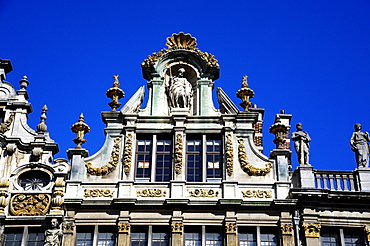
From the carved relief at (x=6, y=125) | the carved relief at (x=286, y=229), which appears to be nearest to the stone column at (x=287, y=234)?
the carved relief at (x=286, y=229)

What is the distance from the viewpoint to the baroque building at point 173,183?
23.3 metres

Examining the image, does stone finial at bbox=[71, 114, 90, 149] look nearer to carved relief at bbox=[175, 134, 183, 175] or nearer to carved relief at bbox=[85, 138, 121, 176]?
carved relief at bbox=[85, 138, 121, 176]

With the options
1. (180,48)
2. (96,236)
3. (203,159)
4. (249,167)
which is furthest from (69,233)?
(180,48)

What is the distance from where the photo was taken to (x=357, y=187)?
24.2 metres

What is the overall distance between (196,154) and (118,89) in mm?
3738

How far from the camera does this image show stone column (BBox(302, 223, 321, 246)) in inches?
904

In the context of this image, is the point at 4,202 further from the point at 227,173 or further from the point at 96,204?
the point at 227,173

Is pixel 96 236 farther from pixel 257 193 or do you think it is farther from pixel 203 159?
pixel 257 193

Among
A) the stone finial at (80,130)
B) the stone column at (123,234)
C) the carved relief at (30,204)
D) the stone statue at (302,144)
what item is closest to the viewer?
the stone column at (123,234)

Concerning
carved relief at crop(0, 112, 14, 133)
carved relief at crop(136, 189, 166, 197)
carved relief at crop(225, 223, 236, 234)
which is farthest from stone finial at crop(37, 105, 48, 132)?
carved relief at crop(225, 223, 236, 234)

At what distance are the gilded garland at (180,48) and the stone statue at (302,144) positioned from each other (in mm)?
4141

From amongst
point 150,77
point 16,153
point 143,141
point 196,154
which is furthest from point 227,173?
point 16,153

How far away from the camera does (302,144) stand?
2508 centimetres

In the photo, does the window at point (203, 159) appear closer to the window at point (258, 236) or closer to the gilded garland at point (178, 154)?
the gilded garland at point (178, 154)
